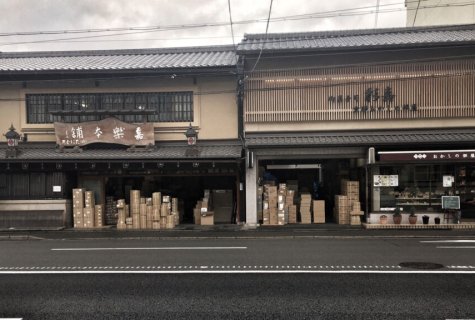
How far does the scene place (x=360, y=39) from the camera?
20094 millimetres

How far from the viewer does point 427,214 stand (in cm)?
1772

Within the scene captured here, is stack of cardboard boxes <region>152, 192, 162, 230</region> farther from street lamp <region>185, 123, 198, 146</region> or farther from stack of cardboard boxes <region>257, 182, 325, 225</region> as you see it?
stack of cardboard boxes <region>257, 182, 325, 225</region>

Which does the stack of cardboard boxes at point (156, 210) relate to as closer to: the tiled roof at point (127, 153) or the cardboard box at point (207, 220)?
the tiled roof at point (127, 153)

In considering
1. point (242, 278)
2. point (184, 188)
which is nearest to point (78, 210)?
point (184, 188)

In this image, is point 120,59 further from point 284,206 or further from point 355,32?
point 355,32

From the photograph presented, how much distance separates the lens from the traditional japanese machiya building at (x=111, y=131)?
723 inches

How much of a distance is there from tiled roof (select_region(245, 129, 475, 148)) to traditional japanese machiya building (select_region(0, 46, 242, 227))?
1.62 meters

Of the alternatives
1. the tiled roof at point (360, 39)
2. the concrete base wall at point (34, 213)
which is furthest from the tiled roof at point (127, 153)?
the tiled roof at point (360, 39)

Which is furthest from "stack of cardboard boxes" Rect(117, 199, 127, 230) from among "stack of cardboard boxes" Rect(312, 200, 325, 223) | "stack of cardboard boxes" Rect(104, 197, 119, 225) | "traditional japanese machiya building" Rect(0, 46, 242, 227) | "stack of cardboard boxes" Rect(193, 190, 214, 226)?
"stack of cardboard boxes" Rect(312, 200, 325, 223)

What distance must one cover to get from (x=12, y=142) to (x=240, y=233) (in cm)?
1134

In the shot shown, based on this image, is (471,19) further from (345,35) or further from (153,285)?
(153,285)

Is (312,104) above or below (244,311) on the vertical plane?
above

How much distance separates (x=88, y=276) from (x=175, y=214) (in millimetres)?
9683

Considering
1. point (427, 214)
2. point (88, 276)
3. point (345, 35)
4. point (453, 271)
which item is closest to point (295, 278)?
point (453, 271)
